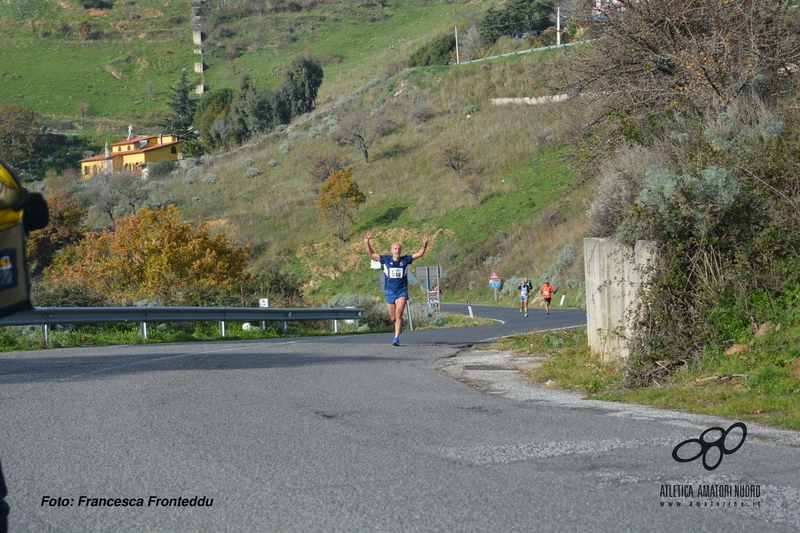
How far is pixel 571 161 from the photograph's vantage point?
17.9 meters

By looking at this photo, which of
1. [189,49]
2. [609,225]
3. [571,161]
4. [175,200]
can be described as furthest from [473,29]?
[609,225]

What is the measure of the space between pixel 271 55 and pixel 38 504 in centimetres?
14212

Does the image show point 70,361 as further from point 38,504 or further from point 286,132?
point 286,132

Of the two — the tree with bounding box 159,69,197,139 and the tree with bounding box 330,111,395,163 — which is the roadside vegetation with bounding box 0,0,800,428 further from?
the tree with bounding box 159,69,197,139

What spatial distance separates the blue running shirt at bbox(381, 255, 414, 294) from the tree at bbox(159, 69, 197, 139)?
Answer: 101m

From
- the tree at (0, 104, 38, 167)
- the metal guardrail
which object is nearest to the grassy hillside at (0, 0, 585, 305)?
the metal guardrail

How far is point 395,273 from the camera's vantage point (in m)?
15.8

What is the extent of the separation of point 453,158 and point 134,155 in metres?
44.9

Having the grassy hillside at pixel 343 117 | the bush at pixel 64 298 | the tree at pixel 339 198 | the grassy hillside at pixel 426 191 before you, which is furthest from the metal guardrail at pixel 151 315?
the tree at pixel 339 198

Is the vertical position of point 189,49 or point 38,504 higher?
point 189,49

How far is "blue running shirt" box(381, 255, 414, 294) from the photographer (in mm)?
15750

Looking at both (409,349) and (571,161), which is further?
(571,161)

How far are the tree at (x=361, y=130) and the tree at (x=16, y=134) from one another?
35.3m

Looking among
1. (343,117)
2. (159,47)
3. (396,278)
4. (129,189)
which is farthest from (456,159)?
(159,47)
